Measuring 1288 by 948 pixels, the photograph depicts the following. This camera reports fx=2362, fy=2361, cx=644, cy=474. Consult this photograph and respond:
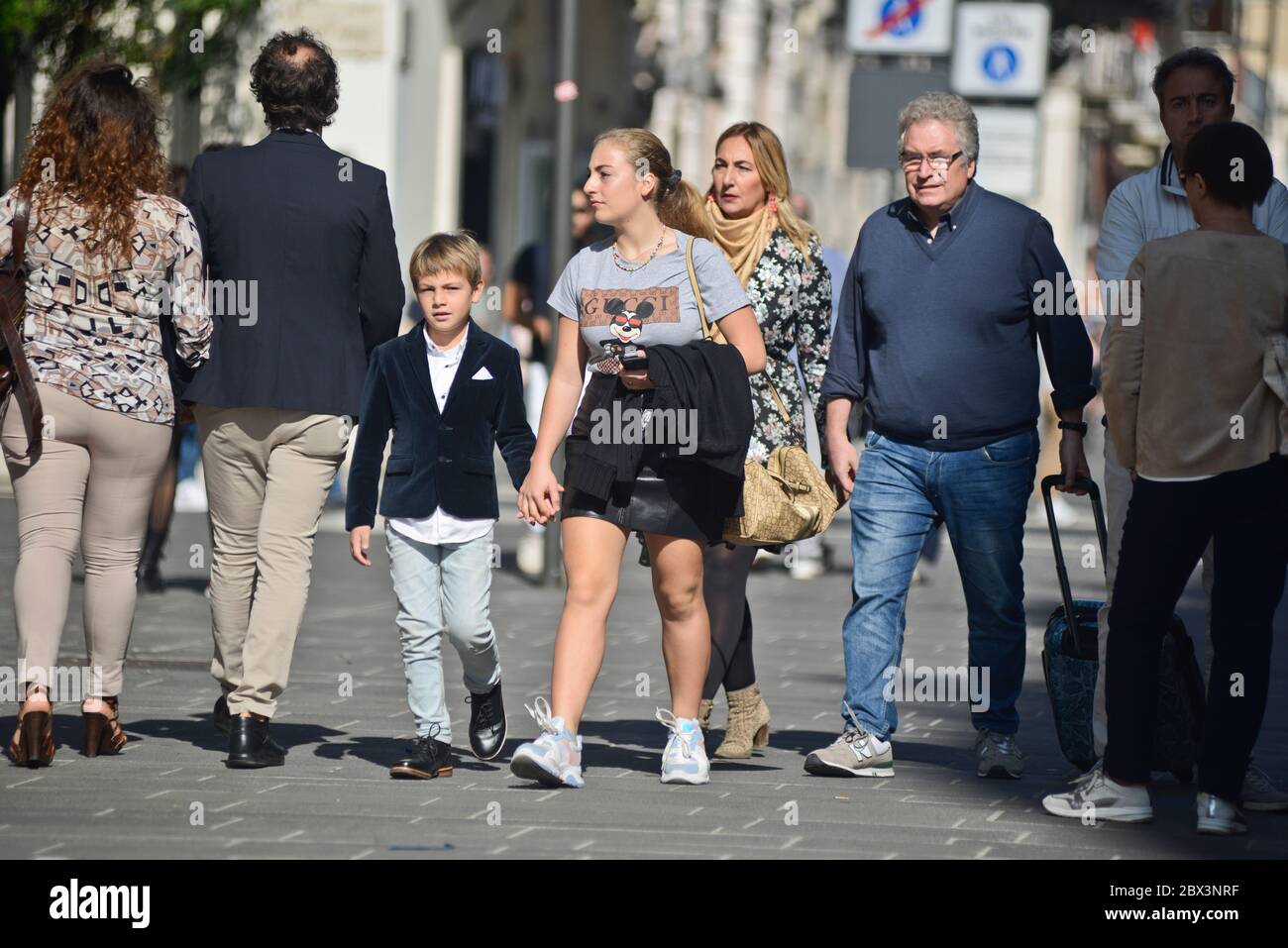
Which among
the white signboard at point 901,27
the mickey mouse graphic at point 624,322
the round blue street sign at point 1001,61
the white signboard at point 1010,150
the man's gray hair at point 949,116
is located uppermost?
the white signboard at point 901,27

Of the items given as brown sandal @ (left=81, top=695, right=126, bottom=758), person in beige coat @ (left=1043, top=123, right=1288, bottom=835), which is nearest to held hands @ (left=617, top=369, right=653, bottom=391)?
person in beige coat @ (left=1043, top=123, right=1288, bottom=835)

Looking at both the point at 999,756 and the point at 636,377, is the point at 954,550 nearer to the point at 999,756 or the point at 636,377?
the point at 999,756

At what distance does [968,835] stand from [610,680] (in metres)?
3.09

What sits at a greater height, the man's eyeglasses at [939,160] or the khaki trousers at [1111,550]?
the man's eyeglasses at [939,160]

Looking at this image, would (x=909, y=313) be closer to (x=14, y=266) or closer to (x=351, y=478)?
(x=351, y=478)

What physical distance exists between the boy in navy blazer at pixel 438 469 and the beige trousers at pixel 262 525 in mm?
155

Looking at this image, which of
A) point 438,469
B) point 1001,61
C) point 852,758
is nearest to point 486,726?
point 438,469

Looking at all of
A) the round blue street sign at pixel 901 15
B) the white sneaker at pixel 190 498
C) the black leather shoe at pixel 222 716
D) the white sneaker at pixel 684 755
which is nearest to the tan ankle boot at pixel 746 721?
the white sneaker at pixel 684 755

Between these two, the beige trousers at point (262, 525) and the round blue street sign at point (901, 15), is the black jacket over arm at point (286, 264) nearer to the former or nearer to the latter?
the beige trousers at point (262, 525)

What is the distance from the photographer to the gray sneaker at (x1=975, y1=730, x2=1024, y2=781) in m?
6.86

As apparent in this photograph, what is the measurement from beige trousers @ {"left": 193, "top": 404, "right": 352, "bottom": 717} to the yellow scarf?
1.35m

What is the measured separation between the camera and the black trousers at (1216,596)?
236 inches

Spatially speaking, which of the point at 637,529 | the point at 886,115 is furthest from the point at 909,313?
the point at 886,115

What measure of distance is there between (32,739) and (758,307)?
2526mm
